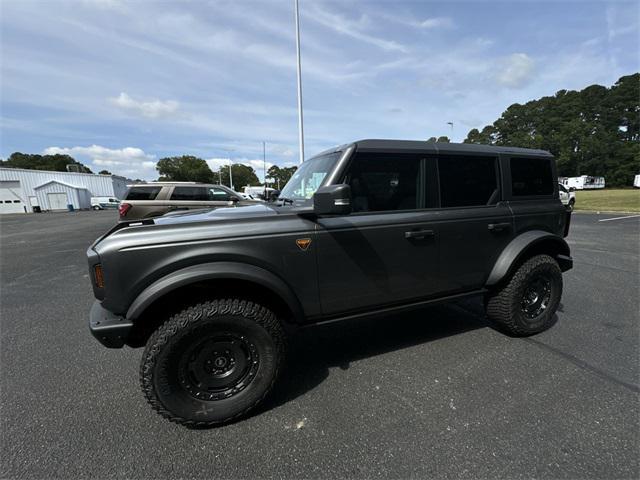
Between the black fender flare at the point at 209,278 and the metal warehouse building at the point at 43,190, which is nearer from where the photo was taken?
the black fender flare at the point at 209,278

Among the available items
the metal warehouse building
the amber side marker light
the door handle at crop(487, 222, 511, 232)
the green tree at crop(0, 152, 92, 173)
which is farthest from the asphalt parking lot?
the green tree at crop(0, 152, 92, 173)

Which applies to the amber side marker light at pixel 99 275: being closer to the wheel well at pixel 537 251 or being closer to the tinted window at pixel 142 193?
the wheel well at pixel 537 251

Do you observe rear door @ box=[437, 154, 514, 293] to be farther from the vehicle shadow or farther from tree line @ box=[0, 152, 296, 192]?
tree line @ box=[0, 152, 296, 192]

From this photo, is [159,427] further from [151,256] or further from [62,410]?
[151,256]

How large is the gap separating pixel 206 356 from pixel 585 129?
65.9m

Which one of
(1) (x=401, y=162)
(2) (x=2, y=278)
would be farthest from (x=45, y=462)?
(2) (x=2, y=278)

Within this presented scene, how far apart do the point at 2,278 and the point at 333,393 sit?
7.29 metres

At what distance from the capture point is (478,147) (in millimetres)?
2926

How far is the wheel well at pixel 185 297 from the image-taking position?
6.58 feet

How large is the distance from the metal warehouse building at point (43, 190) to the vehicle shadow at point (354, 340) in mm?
42092

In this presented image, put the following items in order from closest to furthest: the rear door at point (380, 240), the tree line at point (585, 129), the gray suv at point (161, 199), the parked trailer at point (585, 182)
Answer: the rear door at point (380, 240)
the gray suv at point (161, 199)
the parked trailer at point (585, 182)
the tree line at point (585, 129)

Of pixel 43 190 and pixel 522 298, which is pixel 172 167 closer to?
pixel 43 190

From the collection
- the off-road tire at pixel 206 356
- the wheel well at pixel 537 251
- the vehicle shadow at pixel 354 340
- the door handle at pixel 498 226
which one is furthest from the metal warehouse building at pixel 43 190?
the wheel well at pixel 537 251

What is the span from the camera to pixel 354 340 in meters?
3.14
